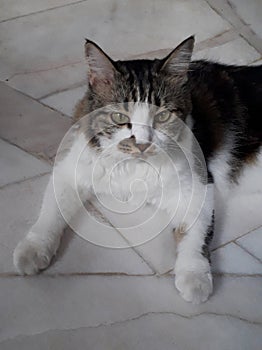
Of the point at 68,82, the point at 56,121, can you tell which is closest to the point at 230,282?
the point at 56,121

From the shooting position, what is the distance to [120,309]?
181 centimetres

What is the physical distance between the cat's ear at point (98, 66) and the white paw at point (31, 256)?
0.48 metres

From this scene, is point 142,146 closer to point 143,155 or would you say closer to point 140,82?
point 143,155

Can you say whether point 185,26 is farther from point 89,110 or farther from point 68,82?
point 89,110

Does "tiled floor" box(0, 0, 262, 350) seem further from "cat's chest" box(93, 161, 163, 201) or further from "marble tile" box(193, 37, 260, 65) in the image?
"cat's chest" box(93, 161, 163, 201)

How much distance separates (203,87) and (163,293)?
662 millimetres

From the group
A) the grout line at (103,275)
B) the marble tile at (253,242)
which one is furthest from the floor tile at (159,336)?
the marble tile at (253,242)

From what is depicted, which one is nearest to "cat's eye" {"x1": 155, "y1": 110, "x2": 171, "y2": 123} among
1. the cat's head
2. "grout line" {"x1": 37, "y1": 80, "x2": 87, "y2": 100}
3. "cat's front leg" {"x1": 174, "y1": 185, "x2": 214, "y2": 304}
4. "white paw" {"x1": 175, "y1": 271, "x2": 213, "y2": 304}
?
the cat's head

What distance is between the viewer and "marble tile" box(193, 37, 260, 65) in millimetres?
2746

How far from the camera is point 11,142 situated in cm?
232

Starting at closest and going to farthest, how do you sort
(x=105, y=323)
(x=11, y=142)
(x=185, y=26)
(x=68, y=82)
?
(x=105, y=323) → (x=11, y=142) → (x=68, y=82) → (x=185, y=26)

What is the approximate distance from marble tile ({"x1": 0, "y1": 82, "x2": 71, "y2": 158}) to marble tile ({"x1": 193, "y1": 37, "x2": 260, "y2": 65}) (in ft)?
2.25

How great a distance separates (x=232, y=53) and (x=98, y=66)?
1163 mm

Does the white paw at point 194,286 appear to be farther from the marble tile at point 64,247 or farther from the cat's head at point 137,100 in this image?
the cat's head at point 137,100
